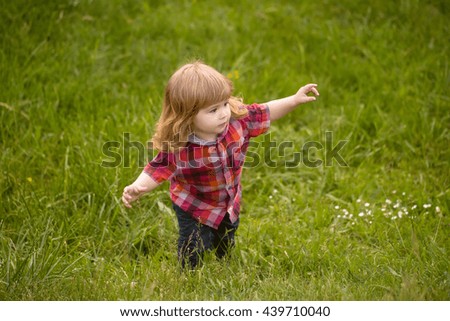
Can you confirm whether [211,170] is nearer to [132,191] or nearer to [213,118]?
[213,118]

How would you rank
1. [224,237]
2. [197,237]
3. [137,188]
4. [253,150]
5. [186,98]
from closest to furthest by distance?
[186,98]
[137,188]
[197,237]
[224,237]
[253,150]

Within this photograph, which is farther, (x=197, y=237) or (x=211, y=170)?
(x=197, y=237)

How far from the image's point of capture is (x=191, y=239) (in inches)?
119

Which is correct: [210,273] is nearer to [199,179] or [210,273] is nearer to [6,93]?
[199,179]

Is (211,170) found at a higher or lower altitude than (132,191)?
higher

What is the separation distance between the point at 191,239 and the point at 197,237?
5 centimetres

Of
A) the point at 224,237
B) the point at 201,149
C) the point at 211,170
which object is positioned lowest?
the point at 224,237

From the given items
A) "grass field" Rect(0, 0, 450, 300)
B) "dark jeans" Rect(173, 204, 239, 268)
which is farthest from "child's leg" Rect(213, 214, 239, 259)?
"grass field" Rect(0, 0, 450, 300)

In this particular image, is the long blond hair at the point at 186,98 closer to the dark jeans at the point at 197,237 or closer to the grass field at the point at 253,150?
the dark jeans at the point at 197,237

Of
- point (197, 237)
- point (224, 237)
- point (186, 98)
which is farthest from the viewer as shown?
point (224, 237)

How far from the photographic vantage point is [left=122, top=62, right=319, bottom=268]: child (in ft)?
8.73

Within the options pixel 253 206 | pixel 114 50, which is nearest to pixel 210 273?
pixel 253 206

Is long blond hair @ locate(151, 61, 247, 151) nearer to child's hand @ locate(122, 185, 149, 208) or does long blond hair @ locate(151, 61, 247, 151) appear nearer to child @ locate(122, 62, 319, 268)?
child @ locate(122, 62, 319, 268)

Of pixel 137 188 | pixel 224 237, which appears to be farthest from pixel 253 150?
pixel 137 188
